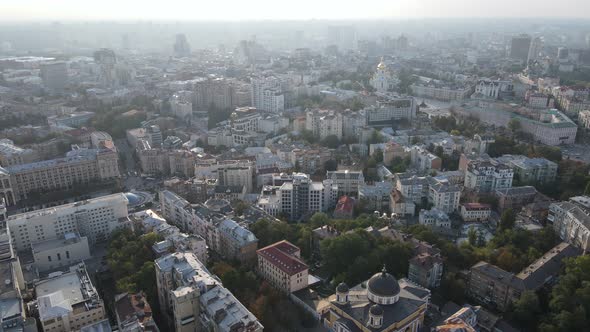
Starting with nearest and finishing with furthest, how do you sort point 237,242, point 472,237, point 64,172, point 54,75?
point 237,242 < point 472,237 < point 64,172 < point 54,75

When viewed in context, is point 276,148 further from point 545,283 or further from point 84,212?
point 545,283

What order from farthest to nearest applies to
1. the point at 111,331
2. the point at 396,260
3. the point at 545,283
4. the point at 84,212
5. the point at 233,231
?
the point at 84,212 → the point at 233,231 → the point at 396,260 → the point at 545,283 → the point at 111,331

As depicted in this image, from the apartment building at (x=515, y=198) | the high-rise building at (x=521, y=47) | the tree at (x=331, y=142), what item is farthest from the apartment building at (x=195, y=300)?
the high-rise building at (x=521, y=47)

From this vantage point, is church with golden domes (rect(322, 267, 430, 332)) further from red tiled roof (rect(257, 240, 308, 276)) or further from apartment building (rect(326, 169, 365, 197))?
apartment building (rect(326, 169, 365, 197))

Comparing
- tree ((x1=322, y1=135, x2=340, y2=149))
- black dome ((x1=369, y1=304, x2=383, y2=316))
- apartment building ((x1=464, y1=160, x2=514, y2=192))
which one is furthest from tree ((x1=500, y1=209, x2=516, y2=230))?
tree ((x1=322, y1=135, x2=340, y2=149))

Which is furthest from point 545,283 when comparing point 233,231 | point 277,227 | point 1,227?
point 1,227

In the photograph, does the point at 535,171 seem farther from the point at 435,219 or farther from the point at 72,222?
the point at 72,222

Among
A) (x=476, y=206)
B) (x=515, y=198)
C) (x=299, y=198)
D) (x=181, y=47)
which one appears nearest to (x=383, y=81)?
(x=515, y=198)
